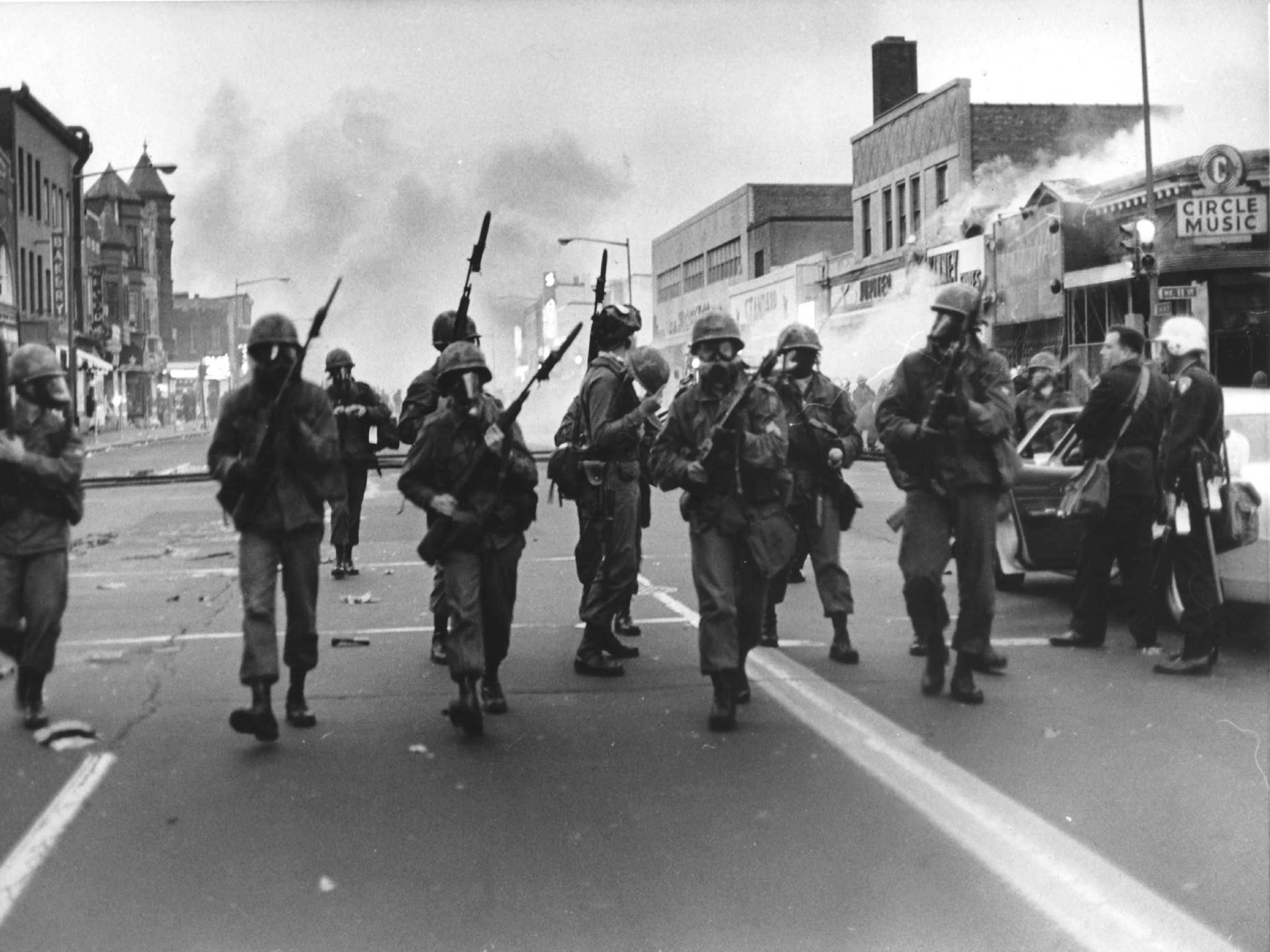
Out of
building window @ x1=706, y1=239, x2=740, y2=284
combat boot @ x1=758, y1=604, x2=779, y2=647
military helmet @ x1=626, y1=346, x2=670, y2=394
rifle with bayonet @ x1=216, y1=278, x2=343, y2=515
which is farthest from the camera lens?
building window @ x1=706, y1=239, x2=740, y2=284

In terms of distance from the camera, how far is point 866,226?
21891 millimetres

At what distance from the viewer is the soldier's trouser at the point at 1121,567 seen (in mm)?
7793

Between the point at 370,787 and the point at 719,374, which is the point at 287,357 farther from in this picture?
the point at 719,374

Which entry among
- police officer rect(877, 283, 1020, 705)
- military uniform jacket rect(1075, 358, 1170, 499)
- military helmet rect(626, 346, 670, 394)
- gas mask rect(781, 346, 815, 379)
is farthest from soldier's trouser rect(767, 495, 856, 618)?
military uniform jacket rect(1075, 358, 1170, 499)

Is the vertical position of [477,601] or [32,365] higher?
[32,365]

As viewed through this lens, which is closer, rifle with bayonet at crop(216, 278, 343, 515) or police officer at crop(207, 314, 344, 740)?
rifle with bayonet at crop(216, 278, 343, 515)

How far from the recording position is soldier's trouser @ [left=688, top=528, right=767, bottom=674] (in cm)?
A: 631

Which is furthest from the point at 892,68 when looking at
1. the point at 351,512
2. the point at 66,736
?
the point at 351,512

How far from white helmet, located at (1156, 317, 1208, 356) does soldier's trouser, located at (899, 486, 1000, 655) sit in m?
1.25

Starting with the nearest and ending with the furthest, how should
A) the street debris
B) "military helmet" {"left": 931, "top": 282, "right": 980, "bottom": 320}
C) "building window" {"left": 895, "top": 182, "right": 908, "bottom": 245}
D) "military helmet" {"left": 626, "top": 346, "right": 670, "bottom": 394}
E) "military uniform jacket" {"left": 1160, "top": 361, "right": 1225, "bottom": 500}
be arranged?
the street debris, "military helmet" {"left": 931, "top": 282, "right": 980, "bottom": 320}, "military uniform jacket" {"left": 1160, "top": 361, "right": 1225, "bottom": 500}, "military helmet" {"left": 626, "top": 346, "right": 670, "bottom": 394}, "building window" {"left": 895, "top": 182, "right": 908, "bottom": 245}

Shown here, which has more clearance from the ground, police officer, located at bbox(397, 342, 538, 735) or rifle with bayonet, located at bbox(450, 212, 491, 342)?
rifle with bayonet, located at bbox(450, 212, 491, 342)

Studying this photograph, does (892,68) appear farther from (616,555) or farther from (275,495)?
(275,495)

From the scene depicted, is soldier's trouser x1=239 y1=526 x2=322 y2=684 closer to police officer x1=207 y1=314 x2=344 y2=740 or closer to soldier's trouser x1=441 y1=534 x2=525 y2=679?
police officer x1=207 y1=314 x2=344 y2=740

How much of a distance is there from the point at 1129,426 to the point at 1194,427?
2.01 ft
